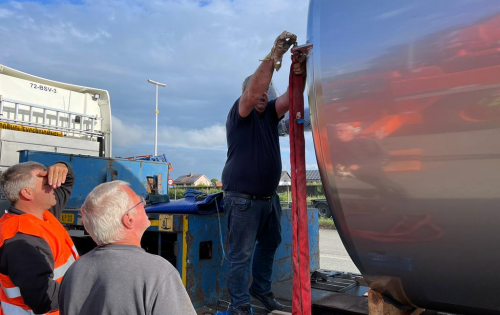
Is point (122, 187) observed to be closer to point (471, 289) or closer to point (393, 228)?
point (393, 228)

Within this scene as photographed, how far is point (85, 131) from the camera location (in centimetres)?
679

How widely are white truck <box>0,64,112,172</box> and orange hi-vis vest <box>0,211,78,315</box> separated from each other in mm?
4105

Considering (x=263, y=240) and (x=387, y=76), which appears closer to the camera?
(x=387, y=76)

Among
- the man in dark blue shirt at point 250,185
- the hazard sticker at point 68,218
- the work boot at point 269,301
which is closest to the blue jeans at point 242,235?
the man in dark blue shirt at point 250,185

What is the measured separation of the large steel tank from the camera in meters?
1.24

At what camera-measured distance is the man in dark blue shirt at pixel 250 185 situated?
2.51 m

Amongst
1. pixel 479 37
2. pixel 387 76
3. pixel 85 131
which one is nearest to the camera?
pixel 479 37

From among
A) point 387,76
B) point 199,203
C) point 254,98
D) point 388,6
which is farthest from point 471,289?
point 199,203

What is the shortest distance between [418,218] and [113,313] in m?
1.02

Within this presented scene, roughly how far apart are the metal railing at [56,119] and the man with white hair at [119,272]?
5.41 meters

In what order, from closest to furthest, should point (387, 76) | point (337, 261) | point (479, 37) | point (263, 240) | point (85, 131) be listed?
point (479, 37), point (387, 76), point (263, 240), point (85, 131), point (337, 261)

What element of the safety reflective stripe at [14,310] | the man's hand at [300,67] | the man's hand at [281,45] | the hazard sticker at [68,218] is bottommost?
the safety reflective stripe at [14,310]

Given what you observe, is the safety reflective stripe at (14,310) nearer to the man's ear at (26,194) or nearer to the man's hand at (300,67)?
the man's ear at (26,194)

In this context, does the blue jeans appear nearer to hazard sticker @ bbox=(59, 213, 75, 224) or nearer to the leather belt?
the leather belt
